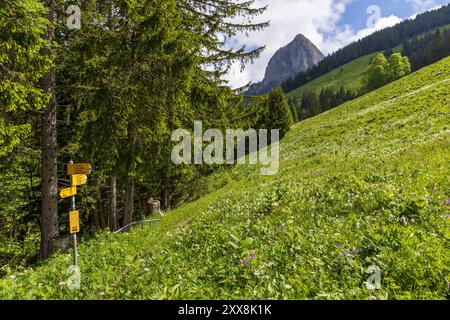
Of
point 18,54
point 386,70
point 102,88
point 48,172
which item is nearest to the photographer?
point 18,54

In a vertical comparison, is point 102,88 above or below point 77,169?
above

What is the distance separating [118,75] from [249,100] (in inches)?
413

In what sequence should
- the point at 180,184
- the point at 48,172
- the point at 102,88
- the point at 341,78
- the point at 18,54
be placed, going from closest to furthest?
the point at 18,54 < the point at 48,172 < the point at 102,88 < the point at 180,184 < the point at 341,78

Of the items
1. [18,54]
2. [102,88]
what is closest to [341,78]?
[102,88]

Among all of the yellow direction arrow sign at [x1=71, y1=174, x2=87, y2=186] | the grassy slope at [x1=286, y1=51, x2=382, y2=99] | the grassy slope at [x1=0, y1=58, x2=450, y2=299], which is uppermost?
the grassy slope at [x1=286, y1=51, x2=382, y2=99]

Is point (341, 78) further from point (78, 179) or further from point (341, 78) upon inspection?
point (78, 179)

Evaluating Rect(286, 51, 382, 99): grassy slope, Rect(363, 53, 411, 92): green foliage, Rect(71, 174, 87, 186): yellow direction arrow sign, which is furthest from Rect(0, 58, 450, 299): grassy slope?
Rect(286, 51, 382, 99): grassy slope

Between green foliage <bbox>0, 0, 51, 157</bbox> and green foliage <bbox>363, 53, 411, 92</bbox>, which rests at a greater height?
green foliage <bbox>363, 53, 411, 92</bbox>

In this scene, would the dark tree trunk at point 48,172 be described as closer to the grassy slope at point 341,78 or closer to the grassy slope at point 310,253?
the grassy slope at point 310,253

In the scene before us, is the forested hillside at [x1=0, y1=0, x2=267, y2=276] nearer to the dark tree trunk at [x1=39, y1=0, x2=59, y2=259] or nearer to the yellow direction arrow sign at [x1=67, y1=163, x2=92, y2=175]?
the dark tree trunk at [x1=39, y1=0, x2=59, y2=259]

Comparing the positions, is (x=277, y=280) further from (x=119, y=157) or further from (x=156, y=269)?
(x=119, y=157)

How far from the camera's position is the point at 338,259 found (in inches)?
185

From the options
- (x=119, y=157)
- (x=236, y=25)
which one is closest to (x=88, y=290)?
(x=119, y=157)

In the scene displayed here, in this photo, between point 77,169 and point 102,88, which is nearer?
point 77,169
